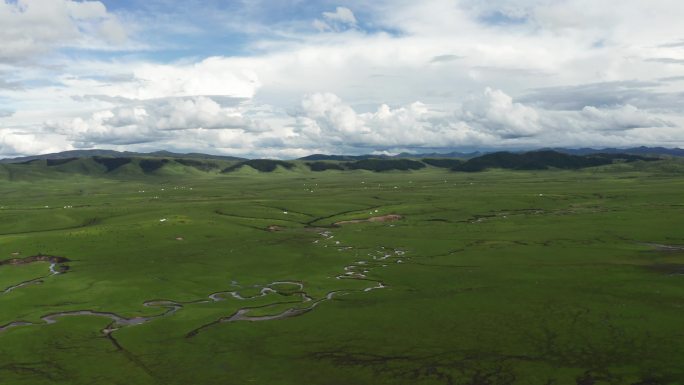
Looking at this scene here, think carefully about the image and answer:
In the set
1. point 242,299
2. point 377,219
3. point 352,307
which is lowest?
point 242,299

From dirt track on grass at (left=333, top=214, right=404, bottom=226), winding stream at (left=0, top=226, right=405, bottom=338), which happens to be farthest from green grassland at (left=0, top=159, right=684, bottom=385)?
dirt track on grass at (left=333, top=214, right=404, bottom=226)

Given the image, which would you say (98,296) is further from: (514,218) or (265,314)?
(514,218)

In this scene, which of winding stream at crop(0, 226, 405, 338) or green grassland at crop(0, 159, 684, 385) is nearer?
green grassland at crop(0, 159, 684, 385)

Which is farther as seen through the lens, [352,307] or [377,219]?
[377,219]

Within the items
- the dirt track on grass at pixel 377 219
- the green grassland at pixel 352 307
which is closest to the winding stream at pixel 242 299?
the green grassland at pixel 352 307

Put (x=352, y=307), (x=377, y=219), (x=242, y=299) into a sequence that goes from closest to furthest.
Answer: (x=352, y=307) < (x=242, y=299) < (x=377, y=219)

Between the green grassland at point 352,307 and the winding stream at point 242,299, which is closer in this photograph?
the green grassland at point 352,307

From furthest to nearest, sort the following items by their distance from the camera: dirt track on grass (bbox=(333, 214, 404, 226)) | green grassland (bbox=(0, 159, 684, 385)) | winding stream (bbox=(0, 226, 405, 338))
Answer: dirt track on grass (bbox=(333, 214, 404, 226)) → winding stream (bbox=(0, 226, 405, 338)) → green grassland (bbox=(0, 159, 684, 385))

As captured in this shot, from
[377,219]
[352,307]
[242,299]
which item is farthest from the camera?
[377,219]

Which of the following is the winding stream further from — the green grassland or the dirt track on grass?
the dirt track on grass

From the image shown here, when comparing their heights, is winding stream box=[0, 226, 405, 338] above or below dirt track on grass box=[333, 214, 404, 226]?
below

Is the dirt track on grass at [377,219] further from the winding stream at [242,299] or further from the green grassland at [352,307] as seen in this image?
the winding stream at [242,299]

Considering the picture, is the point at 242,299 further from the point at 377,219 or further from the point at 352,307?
the point at 377,219

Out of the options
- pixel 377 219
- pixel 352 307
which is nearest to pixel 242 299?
pixel 352 307
